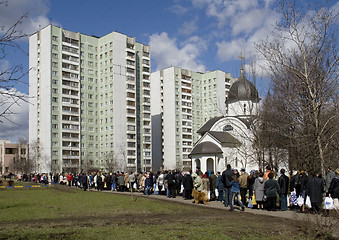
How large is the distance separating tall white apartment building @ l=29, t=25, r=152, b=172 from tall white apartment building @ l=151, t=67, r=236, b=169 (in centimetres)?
1144

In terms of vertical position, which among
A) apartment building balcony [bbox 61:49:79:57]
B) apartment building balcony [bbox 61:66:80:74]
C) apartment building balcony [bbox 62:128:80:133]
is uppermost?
apartment building balcony [bbox 61:49:79:57]

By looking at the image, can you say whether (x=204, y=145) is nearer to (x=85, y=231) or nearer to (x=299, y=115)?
(x=299, y=115)

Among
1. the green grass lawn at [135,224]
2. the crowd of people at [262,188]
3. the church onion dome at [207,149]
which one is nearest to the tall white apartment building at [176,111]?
the church onion dome at [207,149]

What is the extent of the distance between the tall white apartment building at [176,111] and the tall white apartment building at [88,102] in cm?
1144

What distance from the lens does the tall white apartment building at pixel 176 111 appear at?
331 feet

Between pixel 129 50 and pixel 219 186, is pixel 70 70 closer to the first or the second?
pixel 129 50

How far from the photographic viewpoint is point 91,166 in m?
83.2

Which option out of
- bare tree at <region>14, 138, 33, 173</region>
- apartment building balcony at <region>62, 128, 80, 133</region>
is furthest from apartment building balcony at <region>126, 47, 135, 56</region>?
bare tree at <region>14, 138, 33, 173</region>

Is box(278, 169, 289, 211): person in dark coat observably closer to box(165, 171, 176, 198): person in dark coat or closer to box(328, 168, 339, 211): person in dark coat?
box(328, 168, 339, 211): person in dark coat

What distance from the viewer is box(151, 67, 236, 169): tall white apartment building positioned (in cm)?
10075

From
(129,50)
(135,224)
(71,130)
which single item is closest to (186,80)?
(129,50)

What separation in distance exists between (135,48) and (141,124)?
17716 mm

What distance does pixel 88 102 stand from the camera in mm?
85500

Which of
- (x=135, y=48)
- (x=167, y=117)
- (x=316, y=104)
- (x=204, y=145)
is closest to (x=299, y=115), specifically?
(x=316, y=104)
